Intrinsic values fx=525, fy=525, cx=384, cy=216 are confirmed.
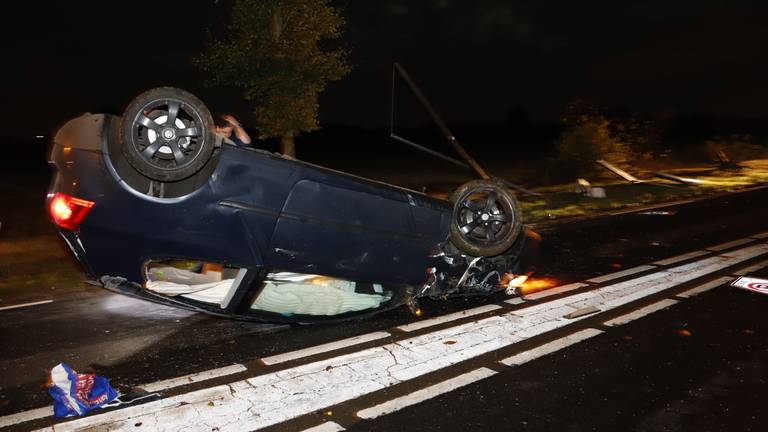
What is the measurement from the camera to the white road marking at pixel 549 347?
437cm

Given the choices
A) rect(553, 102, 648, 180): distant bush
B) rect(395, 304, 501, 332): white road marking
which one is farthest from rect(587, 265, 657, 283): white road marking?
rect(553, 102, 648, 180): distant bush

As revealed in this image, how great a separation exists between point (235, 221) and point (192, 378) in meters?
1.23

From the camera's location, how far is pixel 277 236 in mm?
4289

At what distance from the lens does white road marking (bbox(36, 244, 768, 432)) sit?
11.1ft

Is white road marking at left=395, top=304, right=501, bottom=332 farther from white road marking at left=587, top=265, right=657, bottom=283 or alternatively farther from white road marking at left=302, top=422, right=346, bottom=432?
white road marking at left=587, top=265, right=657, bottom=283

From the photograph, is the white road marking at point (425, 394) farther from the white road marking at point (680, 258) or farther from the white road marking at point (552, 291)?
the white road marking at point (680, 258)

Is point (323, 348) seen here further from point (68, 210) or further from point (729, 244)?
point (729, 244)

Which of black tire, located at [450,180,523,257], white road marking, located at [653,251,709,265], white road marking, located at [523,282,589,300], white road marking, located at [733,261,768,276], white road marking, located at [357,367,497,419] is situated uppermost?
black tire, located at [450,180,523,257]

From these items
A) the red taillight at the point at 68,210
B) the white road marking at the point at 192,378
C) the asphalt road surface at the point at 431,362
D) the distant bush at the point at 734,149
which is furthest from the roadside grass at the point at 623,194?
the red taillight at the point at 68,210

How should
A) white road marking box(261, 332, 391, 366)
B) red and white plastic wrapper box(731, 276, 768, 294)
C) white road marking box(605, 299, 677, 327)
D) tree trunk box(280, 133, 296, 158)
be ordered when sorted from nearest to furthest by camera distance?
1. white road marking box(261, 332, 391, 366)
2. white road marking box(605, 299, 677, 327)
3. red and white plastic wrapper box(731, 276, 768, 294)
4. tree trunk box(280, 133, 296, 158)

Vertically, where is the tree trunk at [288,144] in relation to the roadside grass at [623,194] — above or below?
above

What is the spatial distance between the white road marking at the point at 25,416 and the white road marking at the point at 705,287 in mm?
6276

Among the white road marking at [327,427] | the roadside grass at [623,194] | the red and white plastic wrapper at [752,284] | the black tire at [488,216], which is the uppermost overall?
the black tire at [488,216]

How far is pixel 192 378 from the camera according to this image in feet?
13.1
